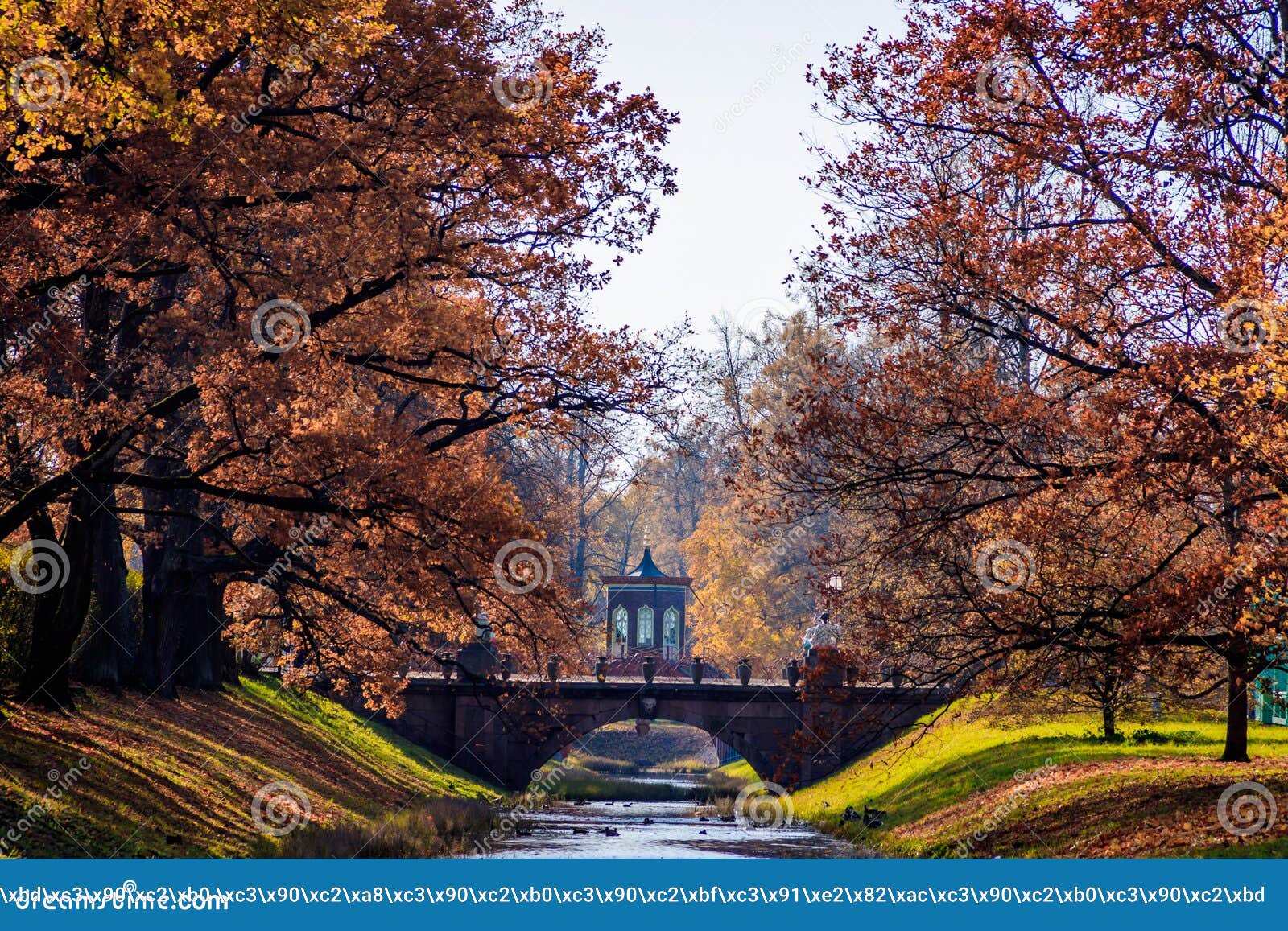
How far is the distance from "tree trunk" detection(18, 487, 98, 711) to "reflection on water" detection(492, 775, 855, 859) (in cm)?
711

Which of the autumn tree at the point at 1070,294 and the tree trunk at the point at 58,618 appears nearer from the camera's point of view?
the autumn tree at the point at 1070,294

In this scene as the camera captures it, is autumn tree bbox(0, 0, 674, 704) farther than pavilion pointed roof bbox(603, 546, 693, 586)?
No

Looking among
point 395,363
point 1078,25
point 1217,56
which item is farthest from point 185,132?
point 1217,56

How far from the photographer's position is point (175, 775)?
18188mm

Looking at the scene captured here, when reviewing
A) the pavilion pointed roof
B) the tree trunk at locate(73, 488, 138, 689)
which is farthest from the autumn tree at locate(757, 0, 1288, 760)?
the pavilion pointed roof

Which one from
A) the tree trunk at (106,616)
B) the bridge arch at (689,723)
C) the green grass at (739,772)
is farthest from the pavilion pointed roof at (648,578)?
the tree trunk at (106,616)

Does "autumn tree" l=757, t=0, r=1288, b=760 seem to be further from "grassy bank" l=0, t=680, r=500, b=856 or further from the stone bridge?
the stone bridge

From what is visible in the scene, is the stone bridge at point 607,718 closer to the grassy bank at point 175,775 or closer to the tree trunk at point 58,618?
the grassy bank at point 175,775

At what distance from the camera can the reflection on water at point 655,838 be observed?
22422mm

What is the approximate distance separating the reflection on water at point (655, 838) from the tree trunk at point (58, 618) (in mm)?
7113

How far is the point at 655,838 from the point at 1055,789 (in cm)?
898

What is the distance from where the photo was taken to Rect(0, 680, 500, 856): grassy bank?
13977 mm

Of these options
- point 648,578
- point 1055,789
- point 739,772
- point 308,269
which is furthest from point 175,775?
point 648,578

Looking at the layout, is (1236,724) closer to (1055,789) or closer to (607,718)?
(1055,789)
